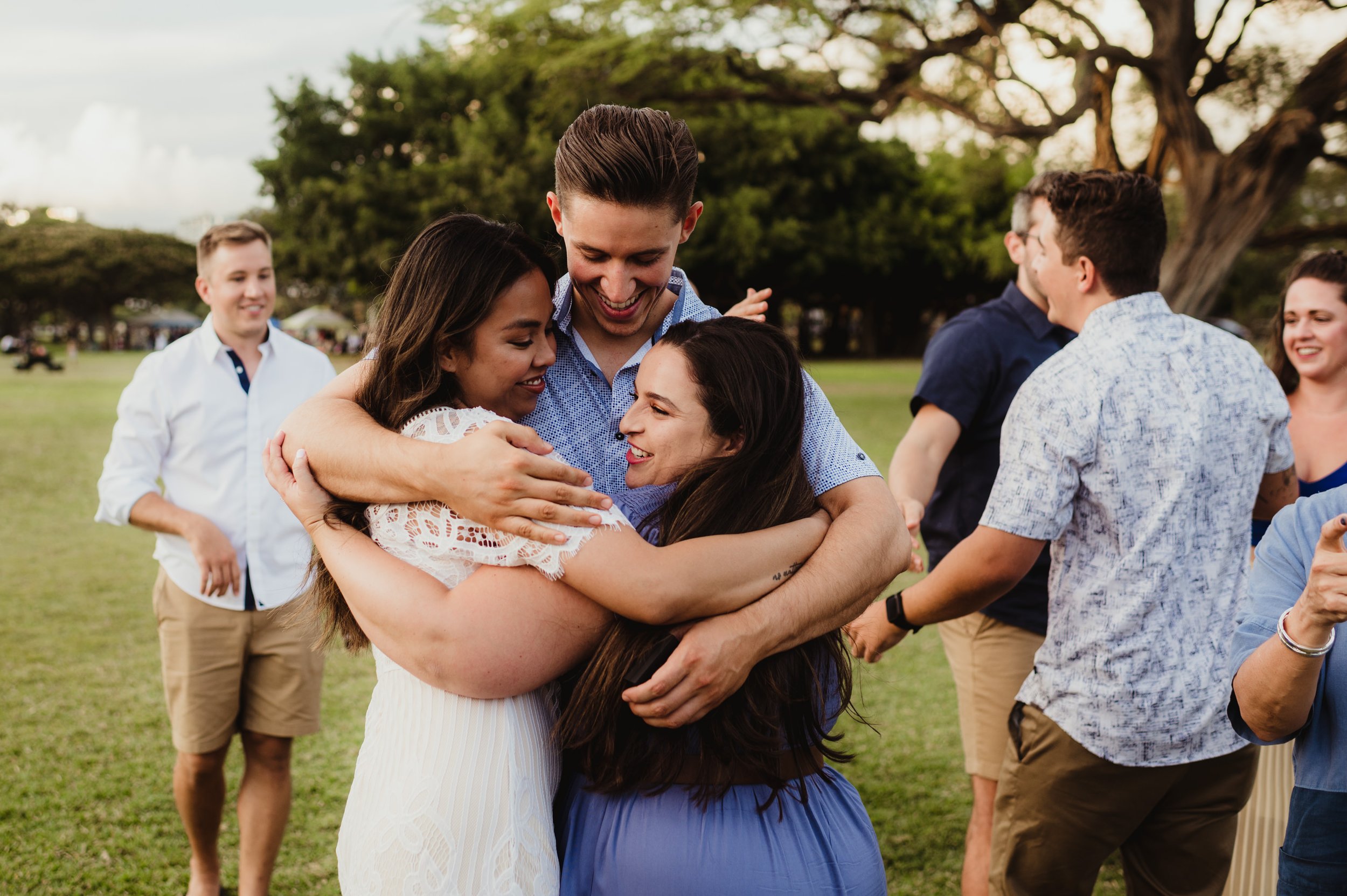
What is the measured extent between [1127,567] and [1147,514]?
157mm

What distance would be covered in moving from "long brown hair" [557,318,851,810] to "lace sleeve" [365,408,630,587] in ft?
0.68

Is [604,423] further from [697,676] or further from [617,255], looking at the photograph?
[697,676]

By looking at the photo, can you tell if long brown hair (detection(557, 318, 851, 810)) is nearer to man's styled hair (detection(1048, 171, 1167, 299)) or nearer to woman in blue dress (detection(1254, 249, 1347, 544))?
man's styled hair (detection(1048, 171, 1167, 299))

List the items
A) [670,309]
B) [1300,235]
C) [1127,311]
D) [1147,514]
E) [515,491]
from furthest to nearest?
[1300,235] → [1127,311] → [1147,514] → [670,309] → [515,491]

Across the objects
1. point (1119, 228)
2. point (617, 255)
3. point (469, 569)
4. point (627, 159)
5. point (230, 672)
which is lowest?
point (230, 672)

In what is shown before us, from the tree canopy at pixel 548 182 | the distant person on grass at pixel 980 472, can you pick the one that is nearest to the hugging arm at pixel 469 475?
the distant person on grass at pixel 980 472

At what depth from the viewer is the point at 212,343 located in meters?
4.30

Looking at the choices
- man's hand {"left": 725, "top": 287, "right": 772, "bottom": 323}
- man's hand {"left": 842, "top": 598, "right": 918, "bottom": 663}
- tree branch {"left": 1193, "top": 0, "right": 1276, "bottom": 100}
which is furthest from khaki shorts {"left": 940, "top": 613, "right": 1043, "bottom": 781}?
tree branch {"left": 1193, "top": 0, "right": 1276, "bottom": 100}

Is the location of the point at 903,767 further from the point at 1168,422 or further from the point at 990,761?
the point at 1168,422

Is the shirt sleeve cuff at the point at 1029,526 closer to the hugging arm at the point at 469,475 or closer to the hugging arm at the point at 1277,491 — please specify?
the hugging arm at the point at 1277,491

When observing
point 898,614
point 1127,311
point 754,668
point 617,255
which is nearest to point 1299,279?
point 1127,311

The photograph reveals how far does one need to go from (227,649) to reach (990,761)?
3067 mm

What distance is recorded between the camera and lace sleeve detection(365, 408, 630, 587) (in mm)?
1801

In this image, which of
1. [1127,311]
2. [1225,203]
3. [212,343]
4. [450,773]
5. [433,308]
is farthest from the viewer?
[1225,203]
